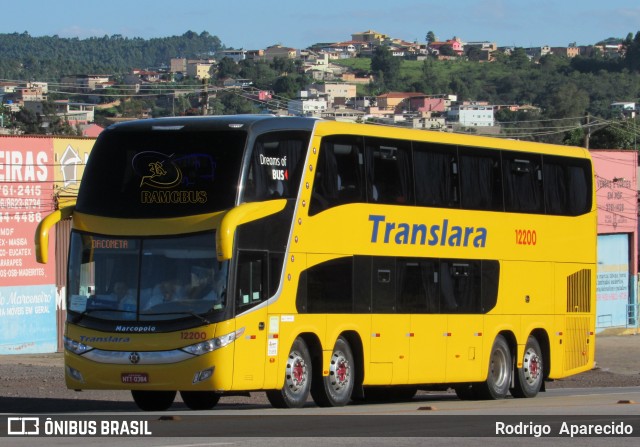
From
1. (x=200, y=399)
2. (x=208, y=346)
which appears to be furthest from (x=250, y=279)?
(x=200, y=399)

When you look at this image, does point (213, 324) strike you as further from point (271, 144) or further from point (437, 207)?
point (437, 207)

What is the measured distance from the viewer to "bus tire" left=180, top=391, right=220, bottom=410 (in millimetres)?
19469

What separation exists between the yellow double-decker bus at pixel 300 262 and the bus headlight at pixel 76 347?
0.11 ft

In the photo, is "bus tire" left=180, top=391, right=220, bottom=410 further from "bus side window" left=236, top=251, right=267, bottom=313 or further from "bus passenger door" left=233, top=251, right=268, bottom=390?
"bus side window" left=236, top=251, right=267, bottom=313

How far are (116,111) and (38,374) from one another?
120591mm

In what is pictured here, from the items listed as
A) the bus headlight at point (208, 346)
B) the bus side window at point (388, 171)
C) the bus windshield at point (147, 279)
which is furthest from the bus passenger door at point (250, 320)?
the bus side window at point (388, 171)

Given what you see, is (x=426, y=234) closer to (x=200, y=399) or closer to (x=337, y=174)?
(x=337, y=174)

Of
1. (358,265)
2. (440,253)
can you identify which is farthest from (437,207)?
(358,265)

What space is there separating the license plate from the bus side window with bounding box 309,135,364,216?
3.39m

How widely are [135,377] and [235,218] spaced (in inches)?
96.4

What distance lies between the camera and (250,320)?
1770 centimetres

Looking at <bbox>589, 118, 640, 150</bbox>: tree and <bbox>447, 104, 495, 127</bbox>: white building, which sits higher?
<bbox>447, 104, 495, 127</bbox>: white building

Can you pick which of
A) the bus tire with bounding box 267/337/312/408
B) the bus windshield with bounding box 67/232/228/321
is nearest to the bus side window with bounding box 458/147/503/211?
the bus tire with bounding box 267/337/312/408

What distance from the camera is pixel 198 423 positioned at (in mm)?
15500
